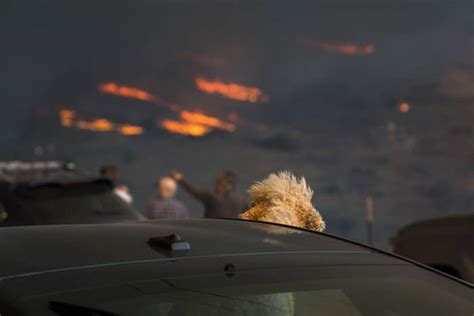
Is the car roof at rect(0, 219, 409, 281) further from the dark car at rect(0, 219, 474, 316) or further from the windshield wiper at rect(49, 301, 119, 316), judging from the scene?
the windshield wiper at rect(49, 301, 119, 316)

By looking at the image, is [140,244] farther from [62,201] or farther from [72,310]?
[62,201]

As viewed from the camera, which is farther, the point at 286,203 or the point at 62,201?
the point at 62,201

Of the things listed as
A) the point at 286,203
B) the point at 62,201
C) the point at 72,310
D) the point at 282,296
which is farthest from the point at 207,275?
the point at 62,201

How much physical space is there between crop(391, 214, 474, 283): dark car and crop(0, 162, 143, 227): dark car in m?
2.27

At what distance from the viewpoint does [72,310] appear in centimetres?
241

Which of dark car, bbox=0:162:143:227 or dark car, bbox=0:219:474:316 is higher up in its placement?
dark car, bbox=0:162:143:227

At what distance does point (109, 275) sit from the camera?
2.58m

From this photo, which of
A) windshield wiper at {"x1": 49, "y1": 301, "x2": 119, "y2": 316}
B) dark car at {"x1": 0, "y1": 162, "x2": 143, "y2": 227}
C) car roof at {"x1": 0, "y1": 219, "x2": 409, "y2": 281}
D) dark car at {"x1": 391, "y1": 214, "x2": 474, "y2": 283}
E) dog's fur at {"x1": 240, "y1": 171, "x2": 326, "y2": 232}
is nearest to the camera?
windshield wiper at {"x1": 49, "y1": 301, "x2": 119, "y2": 316}

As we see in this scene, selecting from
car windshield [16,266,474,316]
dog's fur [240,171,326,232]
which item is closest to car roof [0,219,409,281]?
car windshield [16,266,474,316]

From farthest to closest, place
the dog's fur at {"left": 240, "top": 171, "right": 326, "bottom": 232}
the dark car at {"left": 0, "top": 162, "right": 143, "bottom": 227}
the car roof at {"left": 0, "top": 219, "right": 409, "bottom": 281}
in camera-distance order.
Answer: the dark car at {"left": 0, "top": 162, "right": 143, "bottom": 227}
the dog's fur at {"left": 240, "top": 171, "right": 326, "bottom": 232}
the car roof at {"left": 0, "top": 219, "right": 409, "bottom": 281}

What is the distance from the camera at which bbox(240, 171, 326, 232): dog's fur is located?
4.01 metres

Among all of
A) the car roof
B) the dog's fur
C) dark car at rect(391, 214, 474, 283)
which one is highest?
dark car at rect(391, 214, 474, 283)

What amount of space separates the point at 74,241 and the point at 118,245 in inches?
5.2

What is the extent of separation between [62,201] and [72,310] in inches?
260
